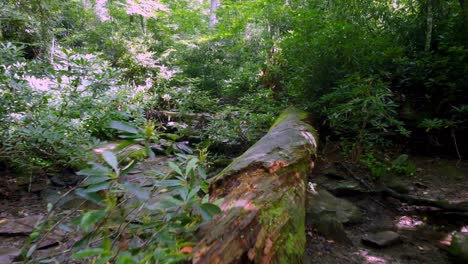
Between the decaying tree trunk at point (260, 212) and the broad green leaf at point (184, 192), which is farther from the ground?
the broad green leaf at point (184, 192)

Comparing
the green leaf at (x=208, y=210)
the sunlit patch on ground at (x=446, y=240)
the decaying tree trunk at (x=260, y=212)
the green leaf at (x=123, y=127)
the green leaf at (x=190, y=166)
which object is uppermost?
the green leaf at (x=123, y=127)

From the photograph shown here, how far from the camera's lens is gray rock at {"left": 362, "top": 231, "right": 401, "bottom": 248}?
2.89 m

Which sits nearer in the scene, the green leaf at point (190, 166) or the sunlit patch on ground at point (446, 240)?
the green leaf at point (190, 166)

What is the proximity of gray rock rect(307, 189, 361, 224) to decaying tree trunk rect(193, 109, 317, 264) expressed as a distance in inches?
24.4

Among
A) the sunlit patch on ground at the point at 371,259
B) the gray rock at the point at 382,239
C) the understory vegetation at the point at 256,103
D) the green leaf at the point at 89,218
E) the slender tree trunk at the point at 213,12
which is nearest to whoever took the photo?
the green leaf at the point at 89,218

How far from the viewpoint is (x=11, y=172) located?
4074mm

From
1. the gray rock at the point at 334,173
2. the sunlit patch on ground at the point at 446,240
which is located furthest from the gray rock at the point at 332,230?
the gray rock at the point at 334,173

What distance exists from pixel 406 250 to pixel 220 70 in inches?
308

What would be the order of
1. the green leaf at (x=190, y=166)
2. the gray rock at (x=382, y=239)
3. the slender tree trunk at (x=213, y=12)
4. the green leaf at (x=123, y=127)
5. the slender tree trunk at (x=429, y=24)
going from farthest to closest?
the slender tree trunk at (x=213, y=12) → the slender tree trunk at (x=429, y=24) → the gray rock at (x=382, y=239) → the green leaf at (x=190, y=166) → the green leaf at (x=123, y=127)

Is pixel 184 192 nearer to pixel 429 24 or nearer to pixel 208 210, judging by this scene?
pixel 208 210

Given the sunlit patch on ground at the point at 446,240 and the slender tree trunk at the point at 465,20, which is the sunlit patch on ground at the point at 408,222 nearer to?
the sunlit patch on ground at the point at 446,240

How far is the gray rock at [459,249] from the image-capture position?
2.47 meters

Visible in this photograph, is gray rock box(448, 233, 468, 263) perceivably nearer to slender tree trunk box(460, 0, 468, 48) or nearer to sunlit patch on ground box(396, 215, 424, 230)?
sunlit patch on ground box(396, 215, 424, 230)

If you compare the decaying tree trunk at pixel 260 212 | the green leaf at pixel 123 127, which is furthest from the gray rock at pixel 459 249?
the green leaf at pixel 123 127
